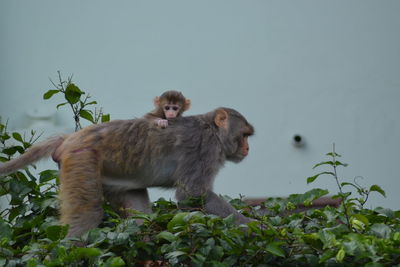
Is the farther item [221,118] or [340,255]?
[221,118]

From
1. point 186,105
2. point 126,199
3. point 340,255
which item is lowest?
point 126,199

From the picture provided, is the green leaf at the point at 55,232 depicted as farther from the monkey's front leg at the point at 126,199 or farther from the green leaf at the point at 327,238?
the green leaf at the point at 327,238

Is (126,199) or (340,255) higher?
(340,255)

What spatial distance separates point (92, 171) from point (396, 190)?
422cm

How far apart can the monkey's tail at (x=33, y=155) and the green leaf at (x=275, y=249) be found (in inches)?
92.7

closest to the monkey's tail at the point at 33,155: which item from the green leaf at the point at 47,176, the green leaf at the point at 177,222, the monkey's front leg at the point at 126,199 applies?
the green leaf at the point at 47,176

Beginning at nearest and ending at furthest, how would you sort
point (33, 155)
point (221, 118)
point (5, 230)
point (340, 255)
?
point (340, 255), point (5, 230), point (33, 155), point (221, 118)

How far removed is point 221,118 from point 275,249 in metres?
2.41

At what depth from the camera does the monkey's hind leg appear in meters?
4.71

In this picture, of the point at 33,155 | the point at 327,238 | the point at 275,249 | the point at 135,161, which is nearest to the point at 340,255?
the point at 327,238

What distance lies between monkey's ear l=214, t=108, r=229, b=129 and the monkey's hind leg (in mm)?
1245

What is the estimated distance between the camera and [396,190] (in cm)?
773

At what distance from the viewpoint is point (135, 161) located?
529 cm

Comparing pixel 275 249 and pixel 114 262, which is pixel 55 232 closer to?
pixel 114 262
